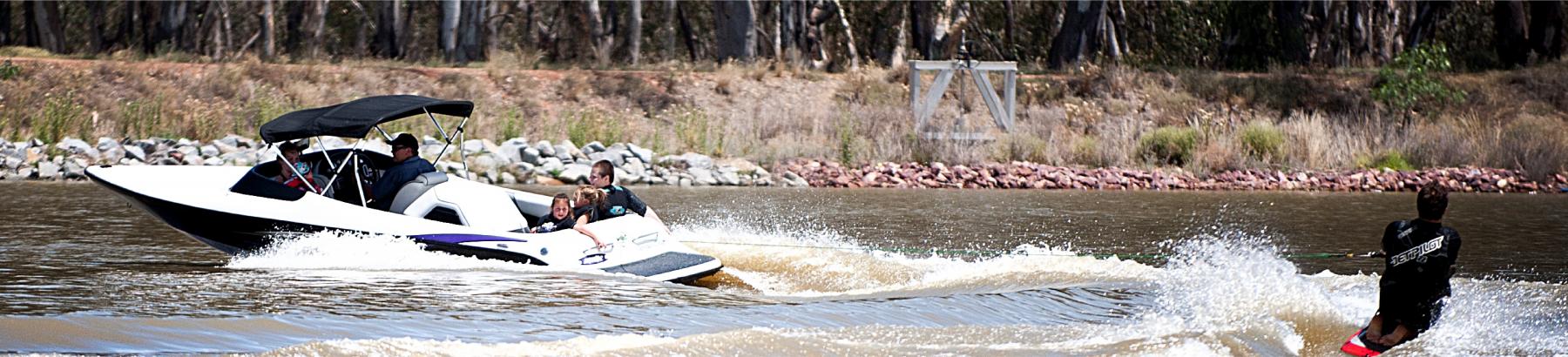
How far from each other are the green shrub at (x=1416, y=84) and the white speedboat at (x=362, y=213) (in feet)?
86.3

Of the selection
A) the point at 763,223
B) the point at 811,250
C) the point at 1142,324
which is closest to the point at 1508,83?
the point at 763,223

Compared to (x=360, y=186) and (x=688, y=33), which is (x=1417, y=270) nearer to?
(x=360, y=186)

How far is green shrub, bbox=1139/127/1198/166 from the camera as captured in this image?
29266mm

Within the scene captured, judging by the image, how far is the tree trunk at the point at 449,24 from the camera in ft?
131

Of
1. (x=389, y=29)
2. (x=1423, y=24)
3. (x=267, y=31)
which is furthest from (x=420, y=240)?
(x=1423, y=24)

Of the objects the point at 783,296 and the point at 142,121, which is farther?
the point at 142,121

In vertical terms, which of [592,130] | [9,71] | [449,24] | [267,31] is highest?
[449,24]

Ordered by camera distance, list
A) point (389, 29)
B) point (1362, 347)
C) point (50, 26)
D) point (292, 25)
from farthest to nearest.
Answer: point (292, 25) → point (389, 29) → point (50, 26) → point (1362, 347)

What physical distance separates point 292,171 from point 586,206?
2455 millimetres

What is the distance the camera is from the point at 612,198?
1284 cm

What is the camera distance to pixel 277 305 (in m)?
10.3

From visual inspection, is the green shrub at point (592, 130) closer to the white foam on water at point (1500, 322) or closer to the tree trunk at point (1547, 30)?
the white foam on water at point (1500, 322)

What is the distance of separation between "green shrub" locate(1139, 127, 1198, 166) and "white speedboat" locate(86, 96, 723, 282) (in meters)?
17.8

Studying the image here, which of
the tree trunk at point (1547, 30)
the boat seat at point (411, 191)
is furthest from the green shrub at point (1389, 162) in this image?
the boat seat at point (411, 191)
